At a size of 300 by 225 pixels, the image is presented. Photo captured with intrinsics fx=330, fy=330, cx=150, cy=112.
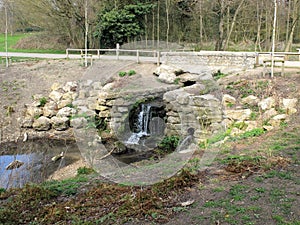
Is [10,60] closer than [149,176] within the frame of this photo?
No

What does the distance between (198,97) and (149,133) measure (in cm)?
283

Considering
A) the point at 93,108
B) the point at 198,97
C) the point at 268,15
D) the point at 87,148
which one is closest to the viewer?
the point at 198,97

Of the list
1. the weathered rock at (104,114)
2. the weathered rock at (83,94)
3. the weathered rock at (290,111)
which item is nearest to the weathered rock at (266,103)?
the weathered rock at (290,111)

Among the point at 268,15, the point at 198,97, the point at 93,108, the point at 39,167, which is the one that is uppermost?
the point at 268,15

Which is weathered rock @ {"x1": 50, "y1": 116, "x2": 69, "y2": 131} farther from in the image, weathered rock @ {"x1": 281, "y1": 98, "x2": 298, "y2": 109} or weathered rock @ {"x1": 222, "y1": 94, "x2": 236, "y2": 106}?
weathered rock @ {"x1": 281, "y1": 98, "x2": 298, "y2": 109}

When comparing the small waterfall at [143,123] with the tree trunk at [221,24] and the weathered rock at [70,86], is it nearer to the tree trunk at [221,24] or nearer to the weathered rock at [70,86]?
the weathered rock at [70,86]

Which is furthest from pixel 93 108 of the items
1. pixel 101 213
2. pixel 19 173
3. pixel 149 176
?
pixel 101 213

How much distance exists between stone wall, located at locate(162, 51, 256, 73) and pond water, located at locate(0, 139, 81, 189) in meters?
7.07

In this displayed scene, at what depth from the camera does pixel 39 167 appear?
9242 millimetres

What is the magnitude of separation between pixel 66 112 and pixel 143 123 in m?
3.10

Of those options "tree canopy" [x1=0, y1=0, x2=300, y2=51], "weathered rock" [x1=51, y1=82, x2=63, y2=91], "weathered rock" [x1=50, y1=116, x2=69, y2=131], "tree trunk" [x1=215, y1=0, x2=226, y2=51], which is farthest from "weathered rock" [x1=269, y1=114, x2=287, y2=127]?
"tree canopy" [x1=0, y1=0, x2=300, y2=51]

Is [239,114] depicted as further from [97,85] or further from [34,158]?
[97,85]

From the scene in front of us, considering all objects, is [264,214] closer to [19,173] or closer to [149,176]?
[149,176]

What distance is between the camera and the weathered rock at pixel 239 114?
29.4ft
